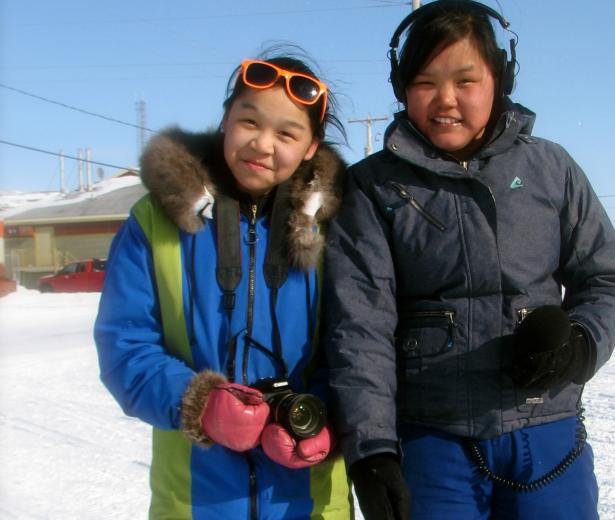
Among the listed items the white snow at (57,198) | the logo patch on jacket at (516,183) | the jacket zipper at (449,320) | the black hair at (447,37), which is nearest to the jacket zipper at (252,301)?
the jacket zipper at (449,320)

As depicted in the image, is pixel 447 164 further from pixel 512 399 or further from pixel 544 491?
pixel 544 491

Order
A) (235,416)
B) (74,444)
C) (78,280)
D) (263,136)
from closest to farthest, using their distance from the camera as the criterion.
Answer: (235,416)
(263,136)
(74,444)
(78,280)

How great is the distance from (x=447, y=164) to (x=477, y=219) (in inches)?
7.1

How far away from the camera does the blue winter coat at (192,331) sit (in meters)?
1.83

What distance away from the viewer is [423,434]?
1.88m

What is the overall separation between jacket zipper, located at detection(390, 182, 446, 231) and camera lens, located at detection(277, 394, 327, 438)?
581 millimetres

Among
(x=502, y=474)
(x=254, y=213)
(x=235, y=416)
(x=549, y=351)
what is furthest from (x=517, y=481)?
(x=254, y=213)

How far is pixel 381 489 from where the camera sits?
1.68 meters

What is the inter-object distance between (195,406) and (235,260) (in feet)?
1.35

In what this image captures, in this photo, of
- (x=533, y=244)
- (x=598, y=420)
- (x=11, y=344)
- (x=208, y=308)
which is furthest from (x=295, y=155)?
(x=11, y=344)

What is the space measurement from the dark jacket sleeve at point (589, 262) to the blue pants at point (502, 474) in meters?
0.26

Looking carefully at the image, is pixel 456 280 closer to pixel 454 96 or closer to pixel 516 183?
pixel 516 183

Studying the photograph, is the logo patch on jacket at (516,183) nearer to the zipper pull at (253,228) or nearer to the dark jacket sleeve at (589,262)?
the dark jacket sleeve at (589,262)

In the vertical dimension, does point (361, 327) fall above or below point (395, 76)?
below
